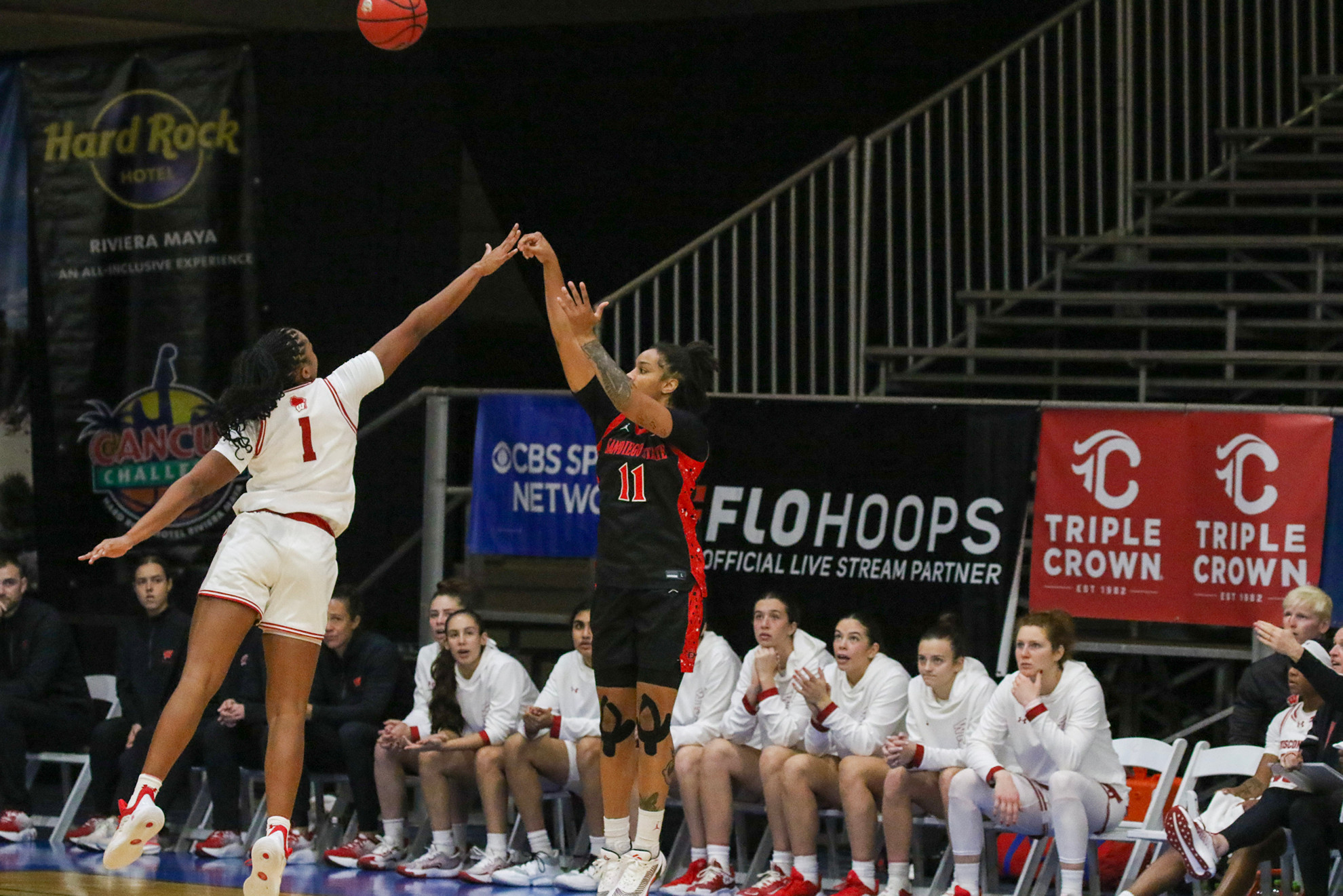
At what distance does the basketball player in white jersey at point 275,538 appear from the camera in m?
5.55

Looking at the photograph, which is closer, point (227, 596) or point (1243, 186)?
point (227, 596)

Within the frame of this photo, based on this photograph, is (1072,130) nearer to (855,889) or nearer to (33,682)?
(855,889)

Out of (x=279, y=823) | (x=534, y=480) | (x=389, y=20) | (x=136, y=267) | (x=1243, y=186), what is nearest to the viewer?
(x=279, y=823)

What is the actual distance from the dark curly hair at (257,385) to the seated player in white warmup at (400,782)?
286 cm

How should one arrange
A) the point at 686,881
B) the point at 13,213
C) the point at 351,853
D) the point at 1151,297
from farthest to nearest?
the point at 13,213 → the point at 1151,297 → the point at 351,853 → the point at 686,881

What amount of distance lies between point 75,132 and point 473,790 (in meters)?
4.82

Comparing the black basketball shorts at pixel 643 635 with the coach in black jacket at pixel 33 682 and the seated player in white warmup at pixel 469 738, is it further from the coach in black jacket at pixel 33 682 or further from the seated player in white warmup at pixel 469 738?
the coach in black jacket at pixel 33 682

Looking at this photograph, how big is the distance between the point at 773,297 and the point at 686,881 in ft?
10.3

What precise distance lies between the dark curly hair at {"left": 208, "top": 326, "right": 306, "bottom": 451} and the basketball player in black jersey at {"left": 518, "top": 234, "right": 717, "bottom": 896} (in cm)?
85

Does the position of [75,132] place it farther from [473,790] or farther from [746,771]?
[746,771]

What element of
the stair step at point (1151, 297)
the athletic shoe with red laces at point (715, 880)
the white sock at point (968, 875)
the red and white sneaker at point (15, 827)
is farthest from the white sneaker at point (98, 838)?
the stair step at point (1151, 297)

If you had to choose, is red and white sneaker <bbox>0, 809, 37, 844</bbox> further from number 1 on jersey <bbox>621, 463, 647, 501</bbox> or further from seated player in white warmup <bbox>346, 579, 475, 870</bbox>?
number 1 on jersey <bbox>621, 463, 647, 501</bbox>

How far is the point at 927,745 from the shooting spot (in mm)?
7625

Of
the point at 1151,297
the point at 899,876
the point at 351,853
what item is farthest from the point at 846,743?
the point at 1151,297
